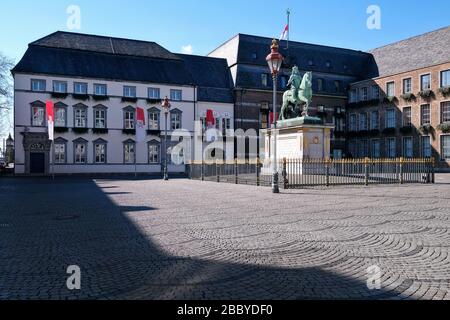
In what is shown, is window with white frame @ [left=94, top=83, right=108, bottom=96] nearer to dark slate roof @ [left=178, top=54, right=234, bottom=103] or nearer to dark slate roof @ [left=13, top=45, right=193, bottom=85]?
dark slate roof @ [left=13, top=45, right=193, bottom=85]

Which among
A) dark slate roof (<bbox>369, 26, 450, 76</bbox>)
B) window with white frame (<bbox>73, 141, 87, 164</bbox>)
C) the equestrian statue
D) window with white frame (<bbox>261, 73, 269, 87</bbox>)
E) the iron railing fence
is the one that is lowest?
the iron railing fence

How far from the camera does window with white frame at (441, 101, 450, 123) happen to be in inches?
1624

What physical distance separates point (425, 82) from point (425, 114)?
11.3ft

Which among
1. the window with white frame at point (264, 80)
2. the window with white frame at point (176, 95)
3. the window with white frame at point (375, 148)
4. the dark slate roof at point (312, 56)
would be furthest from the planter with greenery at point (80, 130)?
the window with white frame at point (375, 148)

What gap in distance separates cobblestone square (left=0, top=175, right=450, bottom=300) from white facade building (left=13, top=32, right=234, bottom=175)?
30.7 m

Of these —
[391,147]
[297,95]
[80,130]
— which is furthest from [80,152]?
[391,147]

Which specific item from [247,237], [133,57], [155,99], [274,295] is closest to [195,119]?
[155,99]

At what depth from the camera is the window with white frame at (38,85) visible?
41.4 meters

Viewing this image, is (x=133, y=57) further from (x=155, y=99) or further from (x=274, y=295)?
(x=274, y=295)

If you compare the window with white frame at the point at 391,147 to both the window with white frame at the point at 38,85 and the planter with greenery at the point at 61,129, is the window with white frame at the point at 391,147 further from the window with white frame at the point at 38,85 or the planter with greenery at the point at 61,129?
the window with white frame at the point at 38,85

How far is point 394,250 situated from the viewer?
6875 mm

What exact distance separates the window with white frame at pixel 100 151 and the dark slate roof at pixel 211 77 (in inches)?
506

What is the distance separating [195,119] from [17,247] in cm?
4219

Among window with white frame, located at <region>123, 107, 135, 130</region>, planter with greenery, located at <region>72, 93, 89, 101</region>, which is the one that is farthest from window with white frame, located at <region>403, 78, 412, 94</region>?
planter with greenery, located at <region>72, 93, 89, 101</region>
